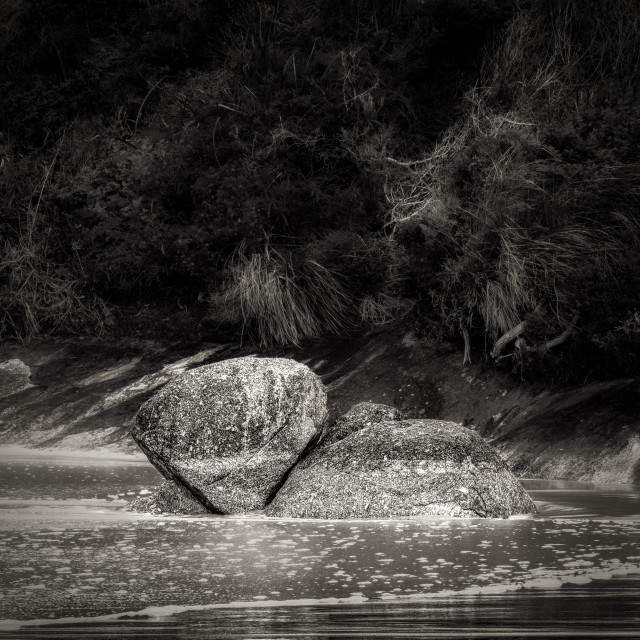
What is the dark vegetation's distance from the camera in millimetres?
15656

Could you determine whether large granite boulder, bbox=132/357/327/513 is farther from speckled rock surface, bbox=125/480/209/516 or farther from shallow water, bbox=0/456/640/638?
shallow water, bbox=0/456/640/638

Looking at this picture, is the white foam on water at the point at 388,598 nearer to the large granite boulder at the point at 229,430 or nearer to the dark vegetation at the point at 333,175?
the large granite boulder at the point at 229,430

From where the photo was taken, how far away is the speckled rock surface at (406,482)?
32.3 ft

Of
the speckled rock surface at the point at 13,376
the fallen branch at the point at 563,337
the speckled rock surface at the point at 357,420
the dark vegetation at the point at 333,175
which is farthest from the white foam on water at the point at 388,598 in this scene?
the speckled rock surface at the point at 13,376

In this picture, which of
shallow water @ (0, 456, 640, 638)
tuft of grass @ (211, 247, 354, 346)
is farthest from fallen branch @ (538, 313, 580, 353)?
tuft of grass @ (211, 247, 354, 346)

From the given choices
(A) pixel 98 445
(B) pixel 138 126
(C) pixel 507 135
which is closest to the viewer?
(A) pixel 98 445

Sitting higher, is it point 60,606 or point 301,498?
point 60,606

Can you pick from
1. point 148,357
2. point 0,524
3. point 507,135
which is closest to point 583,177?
point 507,135

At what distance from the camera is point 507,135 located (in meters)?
17.1

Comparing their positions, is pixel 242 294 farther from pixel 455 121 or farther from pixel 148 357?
pixel 455 121

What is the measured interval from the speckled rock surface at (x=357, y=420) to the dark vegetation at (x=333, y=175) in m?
3.65

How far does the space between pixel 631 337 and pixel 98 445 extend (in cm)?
704

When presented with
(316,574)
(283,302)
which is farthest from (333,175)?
(316,574)

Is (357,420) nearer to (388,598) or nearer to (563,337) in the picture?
(563,337)
